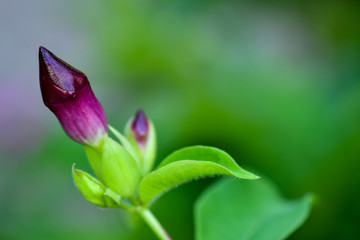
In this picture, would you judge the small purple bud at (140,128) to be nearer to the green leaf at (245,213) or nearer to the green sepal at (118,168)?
the green sepal at (118,168)

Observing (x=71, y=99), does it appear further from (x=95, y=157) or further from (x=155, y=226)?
(x=155, y=226)

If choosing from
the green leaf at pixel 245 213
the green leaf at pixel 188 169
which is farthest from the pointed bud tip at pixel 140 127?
the green leaf at pixel 245 213

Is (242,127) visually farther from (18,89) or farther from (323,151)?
(18,89)

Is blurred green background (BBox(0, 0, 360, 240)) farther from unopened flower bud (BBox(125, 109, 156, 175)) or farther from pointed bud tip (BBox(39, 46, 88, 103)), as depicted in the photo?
pointed bud tip (BBox(39, 46, 88, 103))

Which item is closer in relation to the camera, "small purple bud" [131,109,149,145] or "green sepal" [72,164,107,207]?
"green sepal" [72,164,107,207]

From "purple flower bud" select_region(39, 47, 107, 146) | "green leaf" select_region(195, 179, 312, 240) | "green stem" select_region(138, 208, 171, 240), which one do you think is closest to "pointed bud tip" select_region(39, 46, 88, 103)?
"purple flower bud" select_region(39, 47, 107, 146)

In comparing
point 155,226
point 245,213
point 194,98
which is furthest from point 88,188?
point 194,98

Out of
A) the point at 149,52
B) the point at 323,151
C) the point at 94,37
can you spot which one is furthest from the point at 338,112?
the point at 94,37
